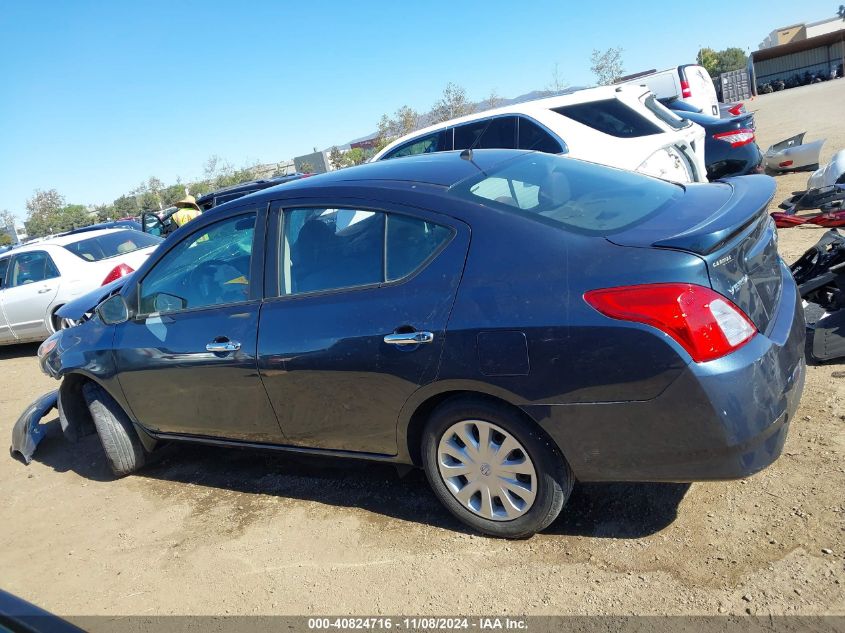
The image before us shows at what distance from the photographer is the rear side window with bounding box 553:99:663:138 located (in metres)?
6.50

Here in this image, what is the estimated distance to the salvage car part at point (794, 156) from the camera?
431 inches

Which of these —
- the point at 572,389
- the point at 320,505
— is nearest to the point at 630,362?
the point at 572,389

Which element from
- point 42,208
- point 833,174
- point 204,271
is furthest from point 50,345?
point 42,208

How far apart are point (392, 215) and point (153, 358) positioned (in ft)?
6.09

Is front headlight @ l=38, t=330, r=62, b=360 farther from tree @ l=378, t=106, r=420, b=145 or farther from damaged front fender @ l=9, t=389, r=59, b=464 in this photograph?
tree @ l=378, t=106, r=420, b=145

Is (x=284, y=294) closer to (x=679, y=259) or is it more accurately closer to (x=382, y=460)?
(x=382, y=460)

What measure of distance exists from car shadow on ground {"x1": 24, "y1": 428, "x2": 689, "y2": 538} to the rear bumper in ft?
1.65

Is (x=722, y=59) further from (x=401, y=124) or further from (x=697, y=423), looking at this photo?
(x=697, y=423)

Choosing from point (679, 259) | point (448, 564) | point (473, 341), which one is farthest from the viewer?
point (448, 564)

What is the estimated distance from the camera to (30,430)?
5203mm

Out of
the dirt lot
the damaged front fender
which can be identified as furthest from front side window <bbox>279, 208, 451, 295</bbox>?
the damaged front fender

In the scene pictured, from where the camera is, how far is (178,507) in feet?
13.6

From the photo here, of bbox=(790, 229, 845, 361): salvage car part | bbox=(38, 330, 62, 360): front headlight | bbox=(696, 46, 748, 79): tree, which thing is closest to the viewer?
bbox=(790, 229, 845, 361): salvage car part

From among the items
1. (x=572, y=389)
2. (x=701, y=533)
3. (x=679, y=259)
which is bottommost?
(x=701, y=533)
